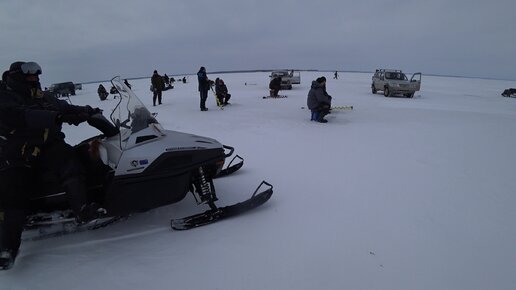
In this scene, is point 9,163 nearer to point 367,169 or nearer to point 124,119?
point 124,119

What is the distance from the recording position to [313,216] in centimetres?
355

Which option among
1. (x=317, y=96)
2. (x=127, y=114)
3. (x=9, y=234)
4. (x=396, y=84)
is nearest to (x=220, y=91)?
(x=317, y=96)

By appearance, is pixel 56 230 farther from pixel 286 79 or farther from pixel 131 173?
pixel 286 79

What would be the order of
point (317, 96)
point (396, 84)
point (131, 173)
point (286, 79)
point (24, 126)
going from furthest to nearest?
1. point (286, 79)
2. point (396, 84)
3. point (317, 96)
4. point (131, 173)
5. point (24, 126)

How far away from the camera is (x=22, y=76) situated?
281 centimetres

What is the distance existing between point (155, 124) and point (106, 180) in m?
0.80

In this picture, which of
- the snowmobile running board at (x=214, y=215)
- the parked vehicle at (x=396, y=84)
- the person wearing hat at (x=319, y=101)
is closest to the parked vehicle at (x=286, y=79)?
the parked vehicle at (x=396, y=84)

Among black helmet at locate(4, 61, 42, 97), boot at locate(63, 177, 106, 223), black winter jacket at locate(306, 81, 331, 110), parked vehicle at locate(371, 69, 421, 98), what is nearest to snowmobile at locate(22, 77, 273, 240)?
boot at locate(63, 177, 106, 223)

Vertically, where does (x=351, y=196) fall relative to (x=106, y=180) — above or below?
below

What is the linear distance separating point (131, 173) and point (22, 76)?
4.40 ft

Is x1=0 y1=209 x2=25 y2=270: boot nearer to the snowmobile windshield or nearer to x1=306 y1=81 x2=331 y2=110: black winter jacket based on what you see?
the snowmobile windshield

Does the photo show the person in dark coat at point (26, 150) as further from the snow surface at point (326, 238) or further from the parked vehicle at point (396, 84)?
the parked vehicle at point (396, 84)

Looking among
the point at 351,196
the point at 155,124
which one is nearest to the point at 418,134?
the point at 351,196

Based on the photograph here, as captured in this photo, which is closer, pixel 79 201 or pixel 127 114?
pixel 79 201
